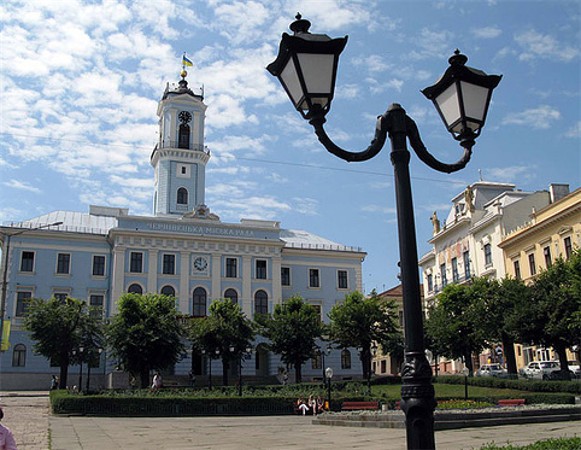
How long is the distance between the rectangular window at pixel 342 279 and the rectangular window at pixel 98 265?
71.5 feet

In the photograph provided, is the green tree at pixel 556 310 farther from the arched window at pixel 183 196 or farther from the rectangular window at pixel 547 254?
the arched window at pixel 183 196

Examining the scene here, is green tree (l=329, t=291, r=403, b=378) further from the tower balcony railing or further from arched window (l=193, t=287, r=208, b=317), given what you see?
the tower balcony railing

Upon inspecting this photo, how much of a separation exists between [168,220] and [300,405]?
92.8 ft

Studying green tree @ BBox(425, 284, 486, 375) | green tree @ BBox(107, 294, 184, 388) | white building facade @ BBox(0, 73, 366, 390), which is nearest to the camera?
green tree @ BBox(107, 294, 184, 388)

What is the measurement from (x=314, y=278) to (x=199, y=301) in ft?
37.6

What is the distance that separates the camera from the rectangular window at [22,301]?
48.2 metres

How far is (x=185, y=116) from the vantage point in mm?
62000

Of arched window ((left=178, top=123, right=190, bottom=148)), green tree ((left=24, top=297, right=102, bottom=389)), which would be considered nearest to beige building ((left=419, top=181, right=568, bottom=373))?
arched window ((left=178, top=123, right=190, bottom=148))

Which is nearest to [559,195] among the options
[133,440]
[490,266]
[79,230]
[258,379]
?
[490,266]

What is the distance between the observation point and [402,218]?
17.8 ft

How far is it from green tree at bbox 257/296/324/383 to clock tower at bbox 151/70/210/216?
16.1 m

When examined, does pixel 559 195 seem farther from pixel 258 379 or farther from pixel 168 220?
pixel 168 220

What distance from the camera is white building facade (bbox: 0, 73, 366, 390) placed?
49.0 metres

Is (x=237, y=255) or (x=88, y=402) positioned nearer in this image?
(x=88, y=402)
